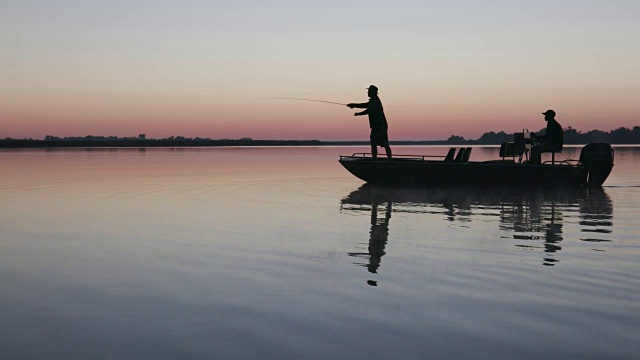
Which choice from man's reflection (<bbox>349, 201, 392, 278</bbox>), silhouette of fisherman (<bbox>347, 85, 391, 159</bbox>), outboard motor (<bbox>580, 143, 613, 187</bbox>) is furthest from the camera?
silhouette of fisherman (<bbox>347, 85, 391, 159</bbox>)

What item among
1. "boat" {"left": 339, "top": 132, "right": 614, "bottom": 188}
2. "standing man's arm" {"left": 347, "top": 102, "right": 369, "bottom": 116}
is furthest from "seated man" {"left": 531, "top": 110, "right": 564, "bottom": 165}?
"standing man's arm" {"left": 347, "top": 102, "right": 369, "bottom": 116}

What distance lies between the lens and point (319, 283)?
27.4 ft

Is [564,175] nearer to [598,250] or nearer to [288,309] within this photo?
[598,250]

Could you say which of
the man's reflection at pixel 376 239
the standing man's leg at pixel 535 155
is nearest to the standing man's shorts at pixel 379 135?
the standing man's leg at pixel 535 155

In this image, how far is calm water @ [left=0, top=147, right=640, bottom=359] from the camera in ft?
19.1

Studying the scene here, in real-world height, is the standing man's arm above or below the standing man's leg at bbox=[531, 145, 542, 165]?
above

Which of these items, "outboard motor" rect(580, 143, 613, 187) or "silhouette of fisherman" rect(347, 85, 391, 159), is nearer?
"outboard motor" rect(580, 143, 613, 187)

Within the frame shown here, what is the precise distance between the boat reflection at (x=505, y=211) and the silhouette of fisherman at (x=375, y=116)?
6.47 feet

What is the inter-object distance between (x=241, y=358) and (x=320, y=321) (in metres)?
1.29

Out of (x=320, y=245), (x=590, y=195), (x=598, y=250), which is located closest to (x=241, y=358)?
(x=320, y=245)

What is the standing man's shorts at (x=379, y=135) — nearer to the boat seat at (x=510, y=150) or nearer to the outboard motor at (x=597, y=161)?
the boat seat at (x=510, y=150)

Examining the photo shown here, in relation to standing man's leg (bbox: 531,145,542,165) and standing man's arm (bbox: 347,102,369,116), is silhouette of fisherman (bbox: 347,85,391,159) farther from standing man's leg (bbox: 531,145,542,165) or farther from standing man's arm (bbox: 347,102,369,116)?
standing man's leg (bbox: 531,145,542,165)

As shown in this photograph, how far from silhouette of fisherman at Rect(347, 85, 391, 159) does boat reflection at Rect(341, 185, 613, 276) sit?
197 centimetres

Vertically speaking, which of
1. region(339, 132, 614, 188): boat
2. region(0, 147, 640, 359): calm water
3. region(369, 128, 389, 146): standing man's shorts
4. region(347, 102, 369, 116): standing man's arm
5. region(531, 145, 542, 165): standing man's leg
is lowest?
region(0, 147, 640, 359): calm water
